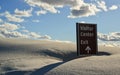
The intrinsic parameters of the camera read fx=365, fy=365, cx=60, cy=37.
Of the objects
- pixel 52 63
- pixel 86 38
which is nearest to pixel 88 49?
pixel 86 38

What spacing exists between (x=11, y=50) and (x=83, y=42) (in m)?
12.0

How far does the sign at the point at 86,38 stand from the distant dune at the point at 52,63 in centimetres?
65

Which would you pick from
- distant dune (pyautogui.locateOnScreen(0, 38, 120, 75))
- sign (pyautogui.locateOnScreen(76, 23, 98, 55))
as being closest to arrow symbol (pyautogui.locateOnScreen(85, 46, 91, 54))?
sign (pyautogui.locateOnScreen(76, 23, 98, 55))

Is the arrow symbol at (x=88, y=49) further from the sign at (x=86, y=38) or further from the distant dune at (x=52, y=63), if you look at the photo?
the distant dune at (x=52, y=63)

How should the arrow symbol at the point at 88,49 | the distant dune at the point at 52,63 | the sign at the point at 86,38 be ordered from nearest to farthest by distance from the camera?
the distant dune at the point at 52,63 → the sign at the point at 86,38 → the arrow symbol at the point at 88,49

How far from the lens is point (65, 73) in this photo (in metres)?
16.8

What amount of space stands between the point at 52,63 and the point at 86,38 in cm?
303

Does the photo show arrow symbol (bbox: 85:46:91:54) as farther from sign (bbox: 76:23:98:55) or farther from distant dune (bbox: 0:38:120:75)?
distant dune (bbox: 0:38:120:75)

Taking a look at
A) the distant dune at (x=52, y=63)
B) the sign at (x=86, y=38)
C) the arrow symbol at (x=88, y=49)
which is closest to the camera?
the distant dune at (x=52, y=63)

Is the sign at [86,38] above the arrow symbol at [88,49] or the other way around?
above

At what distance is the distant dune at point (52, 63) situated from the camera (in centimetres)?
1723

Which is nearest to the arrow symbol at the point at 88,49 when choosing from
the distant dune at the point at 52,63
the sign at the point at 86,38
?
the sign at the point at 86,38

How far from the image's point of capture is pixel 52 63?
2312 cm

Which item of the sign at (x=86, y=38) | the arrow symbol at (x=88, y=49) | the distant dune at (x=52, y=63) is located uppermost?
the sign at (x=86, y=38)
